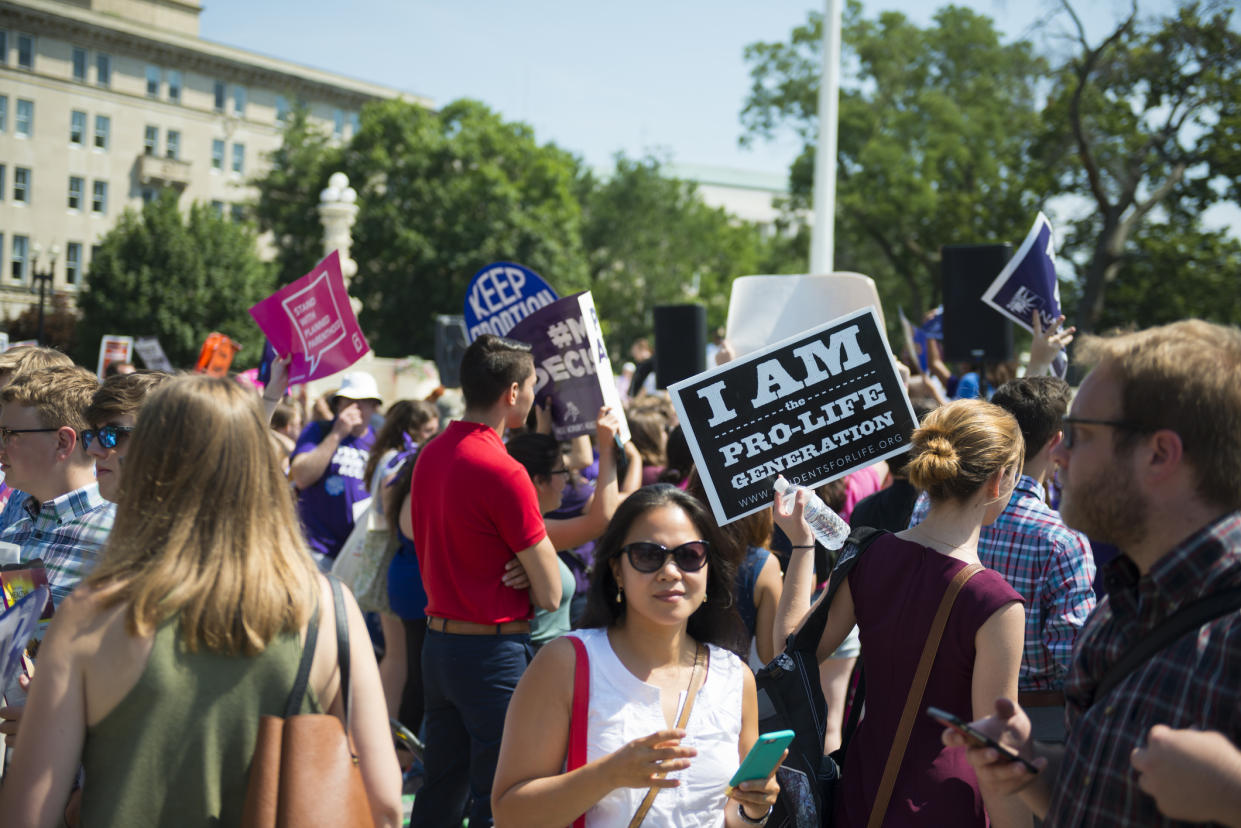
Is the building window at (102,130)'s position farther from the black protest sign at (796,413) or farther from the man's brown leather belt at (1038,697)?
the man's brown leather belt at (1038,697)

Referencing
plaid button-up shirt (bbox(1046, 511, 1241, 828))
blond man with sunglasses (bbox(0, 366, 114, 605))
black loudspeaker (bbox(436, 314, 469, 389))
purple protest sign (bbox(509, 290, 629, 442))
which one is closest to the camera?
plaid button-up shirt (bbox(1046, 511, 1241, 828))

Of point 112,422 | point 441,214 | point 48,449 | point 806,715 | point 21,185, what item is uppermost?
point 21,185

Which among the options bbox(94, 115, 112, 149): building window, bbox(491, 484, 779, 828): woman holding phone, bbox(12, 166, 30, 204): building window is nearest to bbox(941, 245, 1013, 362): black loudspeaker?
bbox(491, 484, 779, 828): woman holding phone

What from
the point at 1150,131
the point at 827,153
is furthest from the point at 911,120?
the point at 827,153

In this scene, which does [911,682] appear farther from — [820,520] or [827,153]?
[827,153]

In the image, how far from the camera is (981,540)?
3.84 meters

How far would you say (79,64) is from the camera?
6262 centimetres

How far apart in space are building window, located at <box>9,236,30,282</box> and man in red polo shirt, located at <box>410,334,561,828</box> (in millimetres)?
62070

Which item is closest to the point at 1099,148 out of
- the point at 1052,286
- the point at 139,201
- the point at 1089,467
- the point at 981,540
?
the point at 1052,286

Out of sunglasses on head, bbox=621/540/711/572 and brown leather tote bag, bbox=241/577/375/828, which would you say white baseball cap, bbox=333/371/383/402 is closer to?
sunglasses on head, bbox=621/540/711/572

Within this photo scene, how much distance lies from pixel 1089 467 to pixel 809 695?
4.22 ft

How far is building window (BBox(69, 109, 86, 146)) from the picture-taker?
61.8 m

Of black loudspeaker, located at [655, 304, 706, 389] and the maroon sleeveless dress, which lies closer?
the maroon sleeveless dress

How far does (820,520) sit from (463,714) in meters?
1.66
